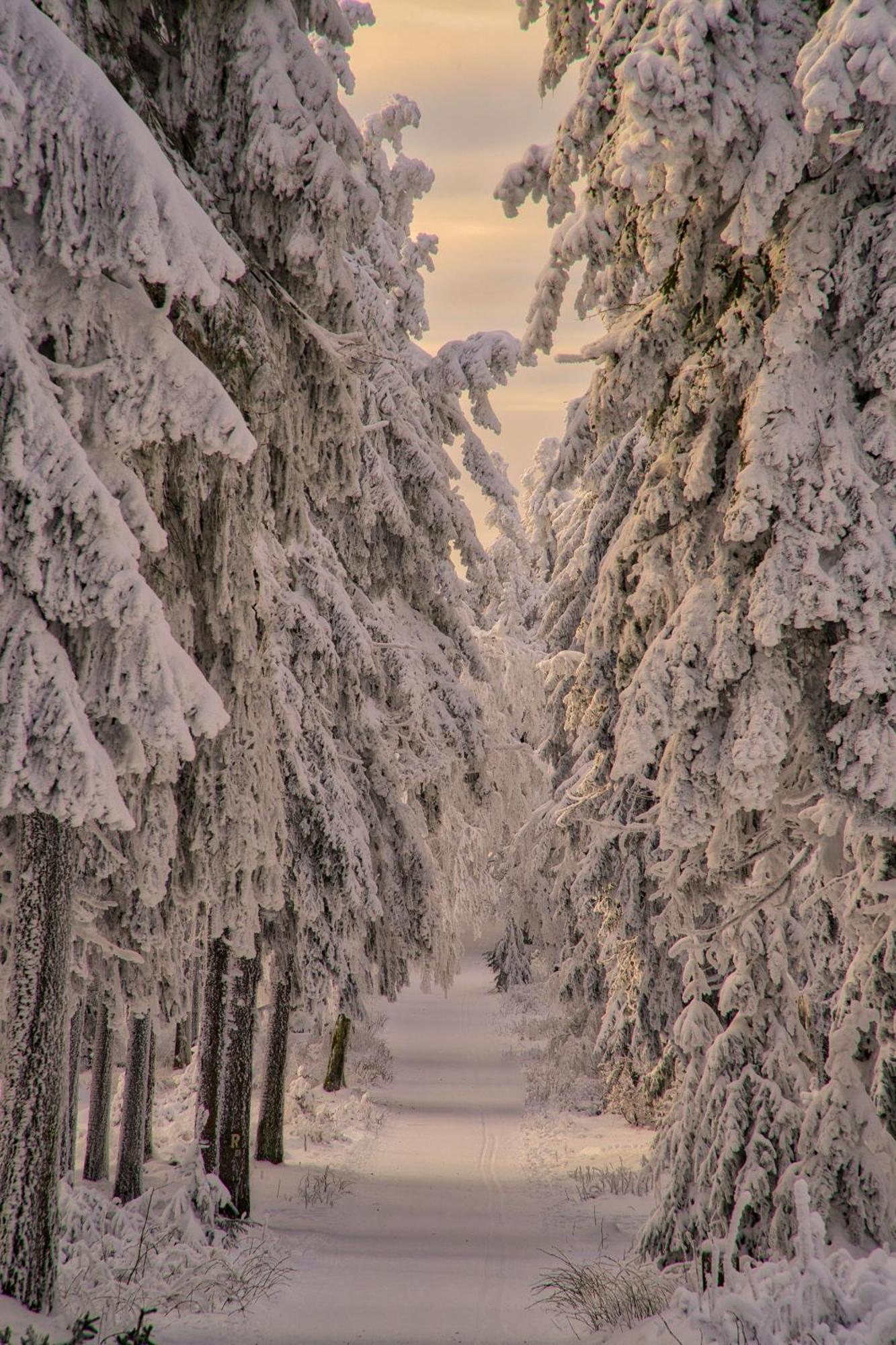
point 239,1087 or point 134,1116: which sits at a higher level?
point 239,1087

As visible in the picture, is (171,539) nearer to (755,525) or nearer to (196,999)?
(755,525)

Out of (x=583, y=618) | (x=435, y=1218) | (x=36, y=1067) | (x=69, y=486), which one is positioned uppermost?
(x=583, y=618)

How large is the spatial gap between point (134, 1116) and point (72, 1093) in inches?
69.9

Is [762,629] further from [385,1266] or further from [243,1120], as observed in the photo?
[243,1120]

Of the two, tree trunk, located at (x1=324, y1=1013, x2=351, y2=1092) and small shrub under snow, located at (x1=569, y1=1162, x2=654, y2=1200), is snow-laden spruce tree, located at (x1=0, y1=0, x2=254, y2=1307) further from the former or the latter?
tree trunk, located at (x1=324, y1=1013, x2=351, y2=1092)

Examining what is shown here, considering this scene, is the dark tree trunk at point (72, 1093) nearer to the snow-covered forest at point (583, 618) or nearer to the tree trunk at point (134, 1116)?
the tree trunk at point (134, 1116)

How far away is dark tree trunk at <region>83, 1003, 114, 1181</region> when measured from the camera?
1564 cm

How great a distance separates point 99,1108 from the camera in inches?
648

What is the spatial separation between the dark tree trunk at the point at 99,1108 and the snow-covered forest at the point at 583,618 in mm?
4266

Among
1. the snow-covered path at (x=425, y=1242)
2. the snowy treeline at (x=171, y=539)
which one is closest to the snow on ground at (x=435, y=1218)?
the snow-covered path at (x=425, y=1242)

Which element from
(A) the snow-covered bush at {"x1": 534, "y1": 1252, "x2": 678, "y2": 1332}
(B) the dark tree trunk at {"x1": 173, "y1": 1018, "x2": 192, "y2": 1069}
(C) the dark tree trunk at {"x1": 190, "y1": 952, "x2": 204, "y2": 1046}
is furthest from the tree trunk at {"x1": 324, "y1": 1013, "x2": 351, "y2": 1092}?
(A) the snow-covered bush at {"x1": 534, "y1": 1252, "x2": 678, "y2": 1332}

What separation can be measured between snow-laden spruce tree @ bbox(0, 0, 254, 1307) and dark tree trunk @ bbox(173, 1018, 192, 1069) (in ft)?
67.9

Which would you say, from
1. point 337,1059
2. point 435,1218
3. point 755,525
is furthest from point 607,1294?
point 337,1059

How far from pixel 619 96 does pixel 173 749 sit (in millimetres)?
4997
